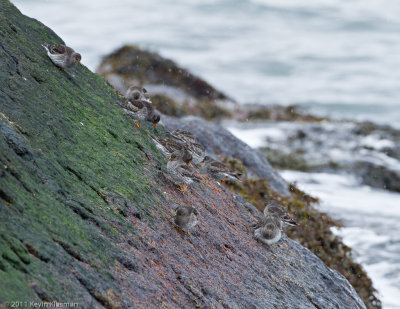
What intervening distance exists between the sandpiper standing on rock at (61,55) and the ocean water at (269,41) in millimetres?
30362

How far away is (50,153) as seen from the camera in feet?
21.4

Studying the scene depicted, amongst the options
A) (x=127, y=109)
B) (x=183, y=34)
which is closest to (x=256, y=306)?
(x=127, y=109)

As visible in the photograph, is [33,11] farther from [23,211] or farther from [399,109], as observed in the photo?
[23,211]

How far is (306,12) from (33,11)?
34.1 m

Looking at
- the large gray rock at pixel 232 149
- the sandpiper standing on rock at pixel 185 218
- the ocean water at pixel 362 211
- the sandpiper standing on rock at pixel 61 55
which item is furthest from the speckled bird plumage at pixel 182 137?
the ocean water at pixel 362 211

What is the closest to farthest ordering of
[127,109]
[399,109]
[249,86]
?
[127,109], [399,109], [249,86]

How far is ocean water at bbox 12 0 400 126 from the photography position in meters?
46.8

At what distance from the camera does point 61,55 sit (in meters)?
8.83

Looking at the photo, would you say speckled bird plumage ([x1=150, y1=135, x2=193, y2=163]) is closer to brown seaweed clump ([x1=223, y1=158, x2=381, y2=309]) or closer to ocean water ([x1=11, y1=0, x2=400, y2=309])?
brown seaweed clump ([x1=223, y1=158, x2=381, y2=309])

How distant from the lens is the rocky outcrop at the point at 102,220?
5.17 meters

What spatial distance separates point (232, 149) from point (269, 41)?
44.2 meters

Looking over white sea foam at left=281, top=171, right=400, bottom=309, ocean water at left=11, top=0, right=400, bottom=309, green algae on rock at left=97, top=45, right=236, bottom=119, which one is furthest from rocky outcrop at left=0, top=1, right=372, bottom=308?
green algae on rock at left=97, top=45, right=236, bottom=119
